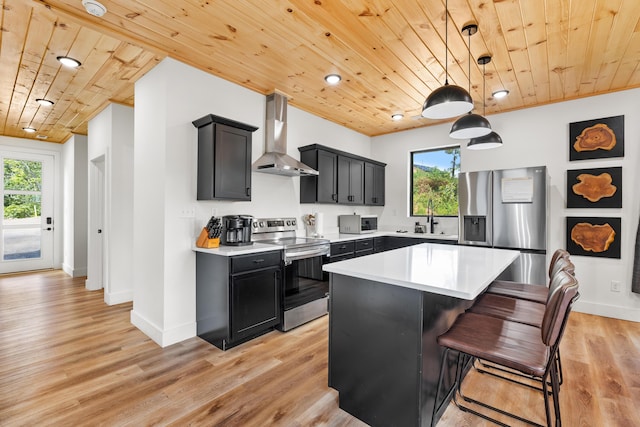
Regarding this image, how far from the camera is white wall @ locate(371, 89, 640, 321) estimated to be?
140 inches

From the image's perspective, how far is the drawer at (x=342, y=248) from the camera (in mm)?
3829

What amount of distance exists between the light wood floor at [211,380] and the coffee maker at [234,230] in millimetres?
998

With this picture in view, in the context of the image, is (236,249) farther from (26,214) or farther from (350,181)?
(26,214)

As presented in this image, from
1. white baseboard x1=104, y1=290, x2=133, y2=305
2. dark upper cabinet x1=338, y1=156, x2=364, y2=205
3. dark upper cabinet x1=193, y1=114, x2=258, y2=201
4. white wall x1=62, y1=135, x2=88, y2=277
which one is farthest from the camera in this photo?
white wall x1=62, y1=135, x2=88, y2=277

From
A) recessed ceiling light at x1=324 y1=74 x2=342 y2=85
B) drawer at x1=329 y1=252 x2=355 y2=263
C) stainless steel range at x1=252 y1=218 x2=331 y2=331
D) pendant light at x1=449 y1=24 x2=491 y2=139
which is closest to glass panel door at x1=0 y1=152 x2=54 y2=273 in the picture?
stainless steel range at x1=252 y1=218 x2=331 y2=331

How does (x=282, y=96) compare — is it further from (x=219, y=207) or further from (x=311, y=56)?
(x=219, y=207)

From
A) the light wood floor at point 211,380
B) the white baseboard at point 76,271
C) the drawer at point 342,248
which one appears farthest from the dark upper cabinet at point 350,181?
the white baseboard at point 76,271

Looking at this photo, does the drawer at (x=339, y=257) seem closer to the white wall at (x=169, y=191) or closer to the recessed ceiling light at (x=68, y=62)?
the white wall at (x=169, y=191)

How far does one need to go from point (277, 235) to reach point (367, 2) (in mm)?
2660

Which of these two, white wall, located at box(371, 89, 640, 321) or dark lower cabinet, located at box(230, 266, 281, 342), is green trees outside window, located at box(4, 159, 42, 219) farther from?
white wall, located at box(371, 89, 640, 321)

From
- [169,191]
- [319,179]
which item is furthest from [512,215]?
[169,191]

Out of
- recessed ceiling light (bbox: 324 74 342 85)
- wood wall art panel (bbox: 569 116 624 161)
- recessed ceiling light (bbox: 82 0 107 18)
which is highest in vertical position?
recessed ceiling light (bbox: 324 74 342 85)

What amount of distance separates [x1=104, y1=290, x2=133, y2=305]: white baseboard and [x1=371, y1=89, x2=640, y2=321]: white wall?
210 inches

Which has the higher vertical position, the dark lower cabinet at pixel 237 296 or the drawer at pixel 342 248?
the drawer at pixel 342 248
